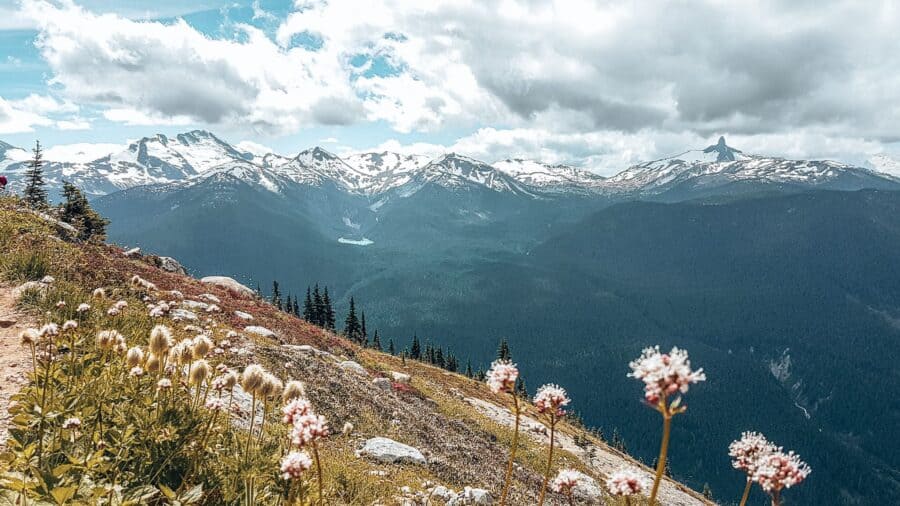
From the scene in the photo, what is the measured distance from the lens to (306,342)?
28484 mm

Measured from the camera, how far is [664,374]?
252 centimetres

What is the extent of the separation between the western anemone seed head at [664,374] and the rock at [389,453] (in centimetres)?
1168

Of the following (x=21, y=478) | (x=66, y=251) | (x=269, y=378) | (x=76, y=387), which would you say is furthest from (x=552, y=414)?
(x=66, y=251)

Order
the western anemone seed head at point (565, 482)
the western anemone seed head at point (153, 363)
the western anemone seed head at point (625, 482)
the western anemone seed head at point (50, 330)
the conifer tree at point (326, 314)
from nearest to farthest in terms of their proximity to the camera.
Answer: the western anemone seed head at point (625, 482) → the western anemone seed head at point (565, 482) → the western anemone seed head at point (50, 330) → the western anemone seed head at point (153, 363) → the conifer tree at point (326, 314)

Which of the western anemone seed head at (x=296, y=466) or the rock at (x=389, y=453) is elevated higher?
the western anemone seed head at (x=296, y=466)

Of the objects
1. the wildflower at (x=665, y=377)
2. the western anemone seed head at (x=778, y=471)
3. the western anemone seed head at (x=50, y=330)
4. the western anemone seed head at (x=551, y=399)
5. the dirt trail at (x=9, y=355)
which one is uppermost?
the wildflower at (x=665, y=377)

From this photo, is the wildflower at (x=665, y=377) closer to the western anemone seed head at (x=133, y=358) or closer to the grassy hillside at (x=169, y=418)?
the grassy hillside at (x=169, y=418)

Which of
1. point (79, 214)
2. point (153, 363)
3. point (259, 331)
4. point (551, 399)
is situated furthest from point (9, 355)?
point (79, 214)

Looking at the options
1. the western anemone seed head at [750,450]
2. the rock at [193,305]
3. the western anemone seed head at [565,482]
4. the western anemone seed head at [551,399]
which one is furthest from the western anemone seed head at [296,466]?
A: the rock at [193,305]

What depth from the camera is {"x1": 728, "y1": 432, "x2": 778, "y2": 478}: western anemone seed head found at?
366 cm

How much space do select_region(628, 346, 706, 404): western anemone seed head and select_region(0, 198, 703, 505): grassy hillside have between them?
3.15 feet

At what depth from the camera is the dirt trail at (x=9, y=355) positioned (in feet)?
23.9

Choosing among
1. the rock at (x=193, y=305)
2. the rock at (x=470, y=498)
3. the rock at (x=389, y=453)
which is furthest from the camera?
the rock at (x=193, y=305)

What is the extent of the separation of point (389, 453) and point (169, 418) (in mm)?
8439
